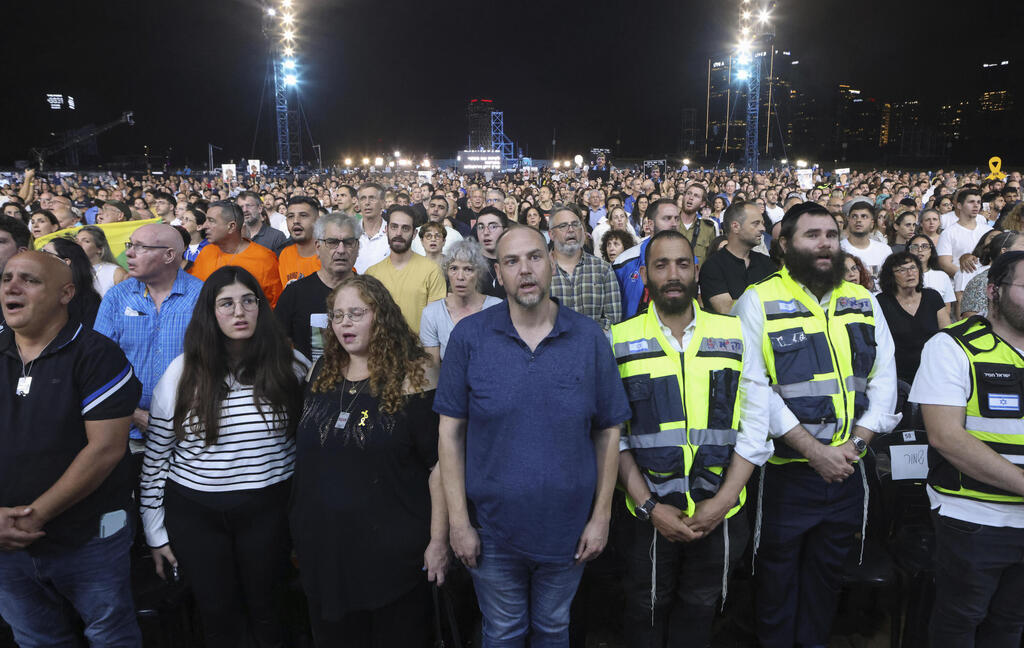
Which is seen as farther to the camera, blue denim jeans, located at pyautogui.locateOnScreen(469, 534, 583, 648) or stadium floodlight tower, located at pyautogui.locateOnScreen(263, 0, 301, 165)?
stadium floodlight tower, located at pyautogui.locateOnScreen(263, 0, 301, 165)

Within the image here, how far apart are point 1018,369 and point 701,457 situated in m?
1.26

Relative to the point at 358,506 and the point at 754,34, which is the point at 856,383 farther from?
the point at 754,34

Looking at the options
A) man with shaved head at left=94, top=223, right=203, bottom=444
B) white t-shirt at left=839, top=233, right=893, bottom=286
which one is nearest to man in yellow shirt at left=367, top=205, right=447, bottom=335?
man with shaved head at left=94, top=223, right=203, bottom=444

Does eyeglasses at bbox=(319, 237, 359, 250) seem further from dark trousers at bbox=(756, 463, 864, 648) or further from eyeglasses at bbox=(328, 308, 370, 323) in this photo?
dark trousers at bbox=(756, 463, 864, 648)

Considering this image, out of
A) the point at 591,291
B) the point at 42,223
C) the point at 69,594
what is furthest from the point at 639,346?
the point at 42,223

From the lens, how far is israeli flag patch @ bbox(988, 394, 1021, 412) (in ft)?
7.41

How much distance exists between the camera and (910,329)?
4145 mm

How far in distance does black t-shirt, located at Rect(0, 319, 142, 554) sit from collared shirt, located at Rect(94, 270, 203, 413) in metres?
0.89

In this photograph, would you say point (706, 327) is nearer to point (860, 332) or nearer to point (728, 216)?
point (860, 332)

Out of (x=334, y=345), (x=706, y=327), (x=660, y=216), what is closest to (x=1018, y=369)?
(x=706, y=327)

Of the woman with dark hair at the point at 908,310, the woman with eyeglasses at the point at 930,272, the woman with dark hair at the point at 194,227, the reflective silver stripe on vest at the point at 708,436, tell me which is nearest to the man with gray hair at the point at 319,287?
the reflective silver stripe on vest at the point at 708,436

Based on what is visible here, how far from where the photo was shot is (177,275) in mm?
3455

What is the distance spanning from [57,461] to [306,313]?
Result: 1764 millimetres

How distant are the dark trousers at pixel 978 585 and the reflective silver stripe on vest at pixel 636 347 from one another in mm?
1411
